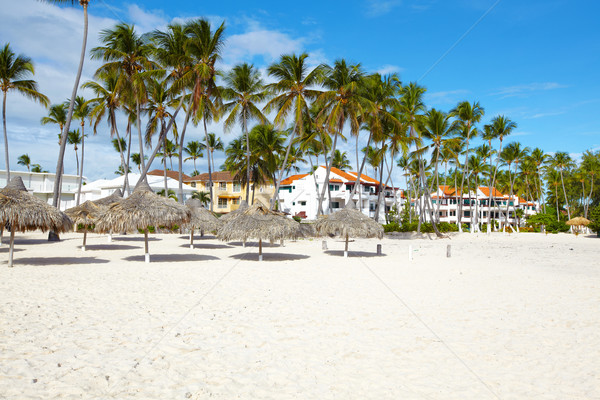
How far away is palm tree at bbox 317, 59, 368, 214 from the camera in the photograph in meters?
28.8

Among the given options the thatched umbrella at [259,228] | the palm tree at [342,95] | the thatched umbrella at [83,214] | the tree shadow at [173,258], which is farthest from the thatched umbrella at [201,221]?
the palm tree at [342,95]

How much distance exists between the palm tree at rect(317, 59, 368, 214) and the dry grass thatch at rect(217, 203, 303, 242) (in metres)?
13.3

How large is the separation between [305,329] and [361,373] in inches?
84.5

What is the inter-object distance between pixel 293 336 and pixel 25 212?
39.0 ft

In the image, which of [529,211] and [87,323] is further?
[529,211]

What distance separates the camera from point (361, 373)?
5488mm

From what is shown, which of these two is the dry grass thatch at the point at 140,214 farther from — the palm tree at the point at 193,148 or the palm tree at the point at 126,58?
the palm tree at the point at 193,148

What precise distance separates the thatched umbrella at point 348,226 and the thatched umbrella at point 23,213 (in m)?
11.1

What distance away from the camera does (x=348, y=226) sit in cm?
1853

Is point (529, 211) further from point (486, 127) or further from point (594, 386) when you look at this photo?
point (594, 386)

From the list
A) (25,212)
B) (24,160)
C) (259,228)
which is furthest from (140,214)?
(24,160)

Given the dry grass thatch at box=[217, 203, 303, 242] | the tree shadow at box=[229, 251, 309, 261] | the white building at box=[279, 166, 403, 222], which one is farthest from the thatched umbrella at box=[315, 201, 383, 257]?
the white building at box=[279, 166, 403, 222]

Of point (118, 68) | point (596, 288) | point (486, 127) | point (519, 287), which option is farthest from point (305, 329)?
point (486, 127)

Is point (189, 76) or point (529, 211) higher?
point (189, 76)
